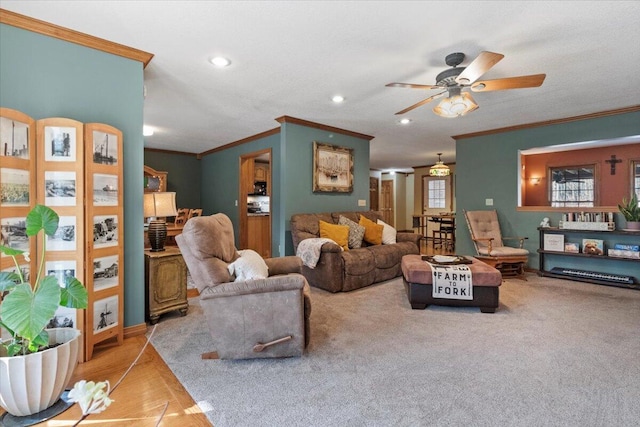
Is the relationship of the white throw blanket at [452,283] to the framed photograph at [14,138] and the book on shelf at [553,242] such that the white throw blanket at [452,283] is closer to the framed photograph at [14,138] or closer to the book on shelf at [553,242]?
the book on shelf at [553,242]

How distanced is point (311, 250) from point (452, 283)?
1679mm

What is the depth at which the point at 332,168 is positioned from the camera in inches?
209

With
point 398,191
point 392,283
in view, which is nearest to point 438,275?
point 392,283

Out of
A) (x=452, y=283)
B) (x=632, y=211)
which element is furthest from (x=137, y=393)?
(x=632, y=211)

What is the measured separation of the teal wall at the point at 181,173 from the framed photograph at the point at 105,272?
16.0ft

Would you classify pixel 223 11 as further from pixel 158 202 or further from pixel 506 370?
pixel 506 370

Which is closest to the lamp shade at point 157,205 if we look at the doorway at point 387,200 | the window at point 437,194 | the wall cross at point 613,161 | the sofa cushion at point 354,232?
the sofa cushion at point 354,232

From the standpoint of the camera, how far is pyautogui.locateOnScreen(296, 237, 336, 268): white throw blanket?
399cm

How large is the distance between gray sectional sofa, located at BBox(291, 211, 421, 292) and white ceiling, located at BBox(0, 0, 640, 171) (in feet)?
5.16

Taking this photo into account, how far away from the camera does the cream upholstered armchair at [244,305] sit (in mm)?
2170

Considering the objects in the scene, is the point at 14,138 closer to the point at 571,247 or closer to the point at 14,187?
the point at 14,187

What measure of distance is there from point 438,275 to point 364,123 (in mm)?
Result: 2691

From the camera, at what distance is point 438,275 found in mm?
3277

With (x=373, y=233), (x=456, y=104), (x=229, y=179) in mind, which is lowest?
(x=373, y=233)
